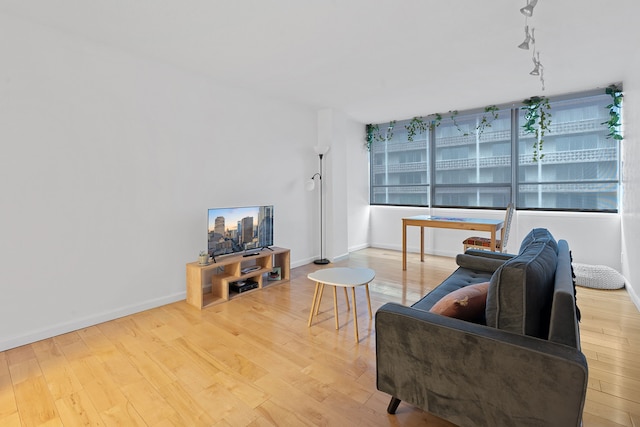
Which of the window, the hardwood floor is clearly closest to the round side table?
the hardwood floor

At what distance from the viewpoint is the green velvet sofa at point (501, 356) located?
119cm

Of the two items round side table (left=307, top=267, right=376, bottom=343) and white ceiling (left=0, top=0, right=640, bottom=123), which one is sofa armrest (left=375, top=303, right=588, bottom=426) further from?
white ceiling (left=0, top=0, right=640, bottom=123)

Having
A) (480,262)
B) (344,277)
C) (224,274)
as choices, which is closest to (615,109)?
(480,262)

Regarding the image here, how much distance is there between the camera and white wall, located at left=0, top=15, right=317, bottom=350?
8.00 ft

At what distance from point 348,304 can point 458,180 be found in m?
3.41

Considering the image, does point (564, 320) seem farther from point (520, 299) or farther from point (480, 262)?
point (480, 262)

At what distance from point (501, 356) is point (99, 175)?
3.24m

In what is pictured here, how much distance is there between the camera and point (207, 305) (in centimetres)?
326

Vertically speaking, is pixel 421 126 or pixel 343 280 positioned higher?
pixel 421 126

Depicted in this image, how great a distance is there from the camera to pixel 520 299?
4.40 feet

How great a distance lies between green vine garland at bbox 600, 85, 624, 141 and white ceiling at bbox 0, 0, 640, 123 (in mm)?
178

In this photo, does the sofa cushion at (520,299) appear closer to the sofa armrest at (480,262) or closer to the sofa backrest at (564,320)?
the sofa backrest at (564,320)

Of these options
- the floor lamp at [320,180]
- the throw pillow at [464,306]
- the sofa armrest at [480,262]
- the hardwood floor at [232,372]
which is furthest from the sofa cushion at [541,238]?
the floor lamp at [320,180]

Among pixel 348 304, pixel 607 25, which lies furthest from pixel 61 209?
pixel 607 25
